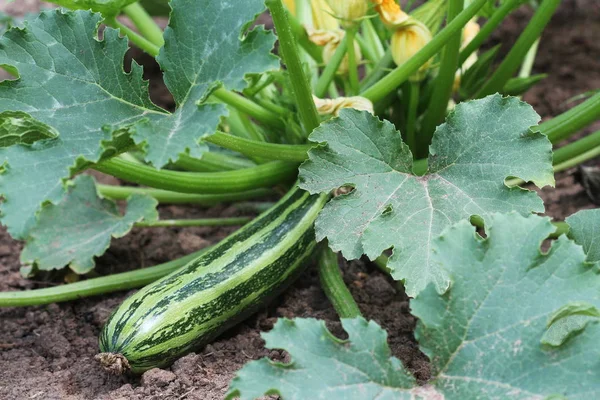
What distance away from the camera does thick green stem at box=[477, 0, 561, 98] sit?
7.11 feet

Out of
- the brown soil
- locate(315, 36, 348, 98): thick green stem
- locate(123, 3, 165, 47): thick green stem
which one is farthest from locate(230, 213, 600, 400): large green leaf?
locate(123, 3, 165, 47): thick green stem

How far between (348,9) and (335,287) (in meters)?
0.77

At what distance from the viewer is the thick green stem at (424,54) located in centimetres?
191

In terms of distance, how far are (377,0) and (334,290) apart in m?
0.81

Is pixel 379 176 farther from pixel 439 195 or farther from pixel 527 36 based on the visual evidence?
pixel 527 36

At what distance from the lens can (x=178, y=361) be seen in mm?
1890

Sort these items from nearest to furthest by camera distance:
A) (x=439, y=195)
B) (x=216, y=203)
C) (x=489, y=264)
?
1. (x=489, y=264)
2. (x=439, y=195)
3. (x=216, y=203)

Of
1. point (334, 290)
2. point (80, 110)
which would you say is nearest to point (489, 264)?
point (334, 290)

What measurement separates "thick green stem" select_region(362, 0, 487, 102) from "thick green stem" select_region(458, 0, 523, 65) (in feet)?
0.66

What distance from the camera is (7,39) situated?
182 cm

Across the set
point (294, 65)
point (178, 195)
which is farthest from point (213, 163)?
point (294, 65)

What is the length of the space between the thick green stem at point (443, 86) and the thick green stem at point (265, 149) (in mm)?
466

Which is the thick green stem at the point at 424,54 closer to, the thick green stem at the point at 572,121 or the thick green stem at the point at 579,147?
the thick green stem at the point at 572,121

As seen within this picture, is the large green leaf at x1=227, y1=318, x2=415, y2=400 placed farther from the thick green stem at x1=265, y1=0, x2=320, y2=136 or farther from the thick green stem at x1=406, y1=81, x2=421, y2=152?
the thick green stem at x1=406, y1=81, x2=421, y2=152
